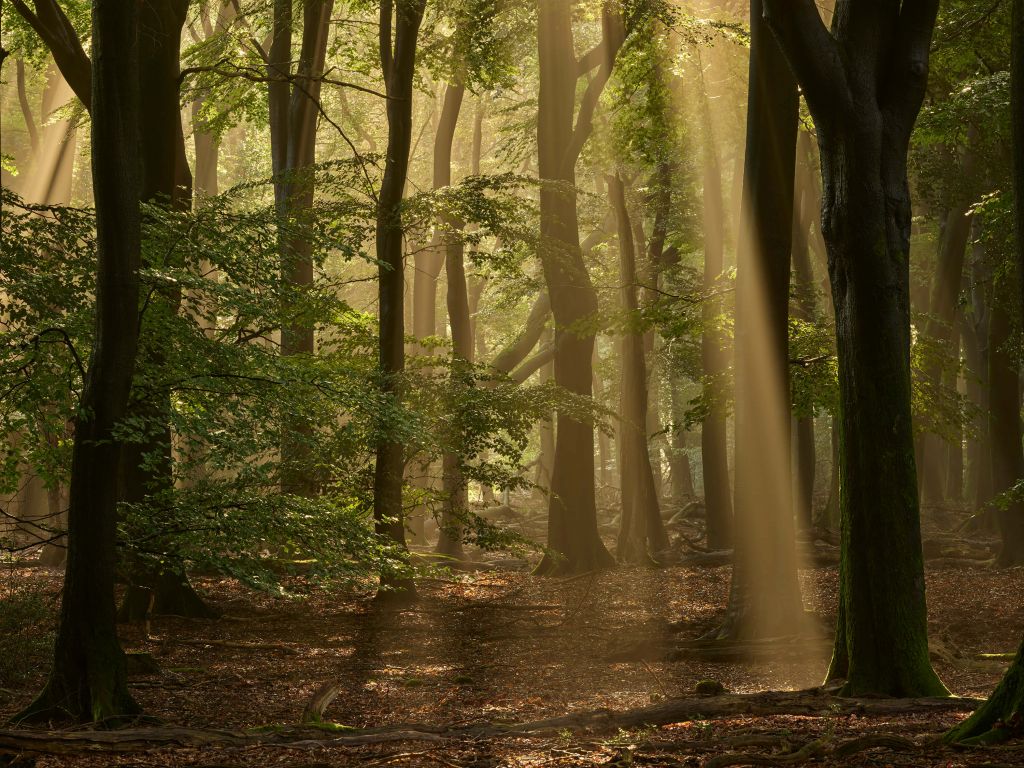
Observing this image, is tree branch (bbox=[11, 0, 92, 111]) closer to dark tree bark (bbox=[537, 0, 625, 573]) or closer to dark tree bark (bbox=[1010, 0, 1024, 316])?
dark tree bark (bbox=[537, 0, 625, 573])

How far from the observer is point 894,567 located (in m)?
7.48

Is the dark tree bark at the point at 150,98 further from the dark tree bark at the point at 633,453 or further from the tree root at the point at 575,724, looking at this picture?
the dark tree bark at the point at 633,453

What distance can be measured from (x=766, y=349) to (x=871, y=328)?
12.6ft

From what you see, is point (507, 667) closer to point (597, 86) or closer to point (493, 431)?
point (493, 431)

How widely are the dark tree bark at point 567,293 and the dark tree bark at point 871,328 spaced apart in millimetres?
10354

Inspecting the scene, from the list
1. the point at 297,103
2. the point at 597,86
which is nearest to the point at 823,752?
the point at 297,103

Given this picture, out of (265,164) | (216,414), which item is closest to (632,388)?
(216,414)

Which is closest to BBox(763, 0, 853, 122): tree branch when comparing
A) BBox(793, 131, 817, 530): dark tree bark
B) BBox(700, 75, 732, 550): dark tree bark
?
BBox(793, 131, 817, 530): dark tree bark

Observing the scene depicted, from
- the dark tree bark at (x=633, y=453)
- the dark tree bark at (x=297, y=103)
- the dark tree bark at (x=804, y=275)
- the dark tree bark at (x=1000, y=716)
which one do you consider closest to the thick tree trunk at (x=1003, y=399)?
the dark tree bark at (x=804, y=275)

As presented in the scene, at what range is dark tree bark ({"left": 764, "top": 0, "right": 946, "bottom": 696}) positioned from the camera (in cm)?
749

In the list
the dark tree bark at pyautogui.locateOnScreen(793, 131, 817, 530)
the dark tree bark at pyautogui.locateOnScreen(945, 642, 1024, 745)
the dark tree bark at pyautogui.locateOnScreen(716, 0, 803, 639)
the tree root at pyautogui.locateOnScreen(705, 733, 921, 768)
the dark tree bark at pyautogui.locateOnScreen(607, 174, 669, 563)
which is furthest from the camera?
the dark tree bark at pyautogui.locateOnScreen(793, 131, 817, 530)

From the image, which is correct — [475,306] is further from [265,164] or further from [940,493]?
[940,493]

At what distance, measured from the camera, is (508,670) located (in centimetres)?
1140

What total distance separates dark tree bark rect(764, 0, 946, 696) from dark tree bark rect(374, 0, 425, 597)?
23.6 feet
